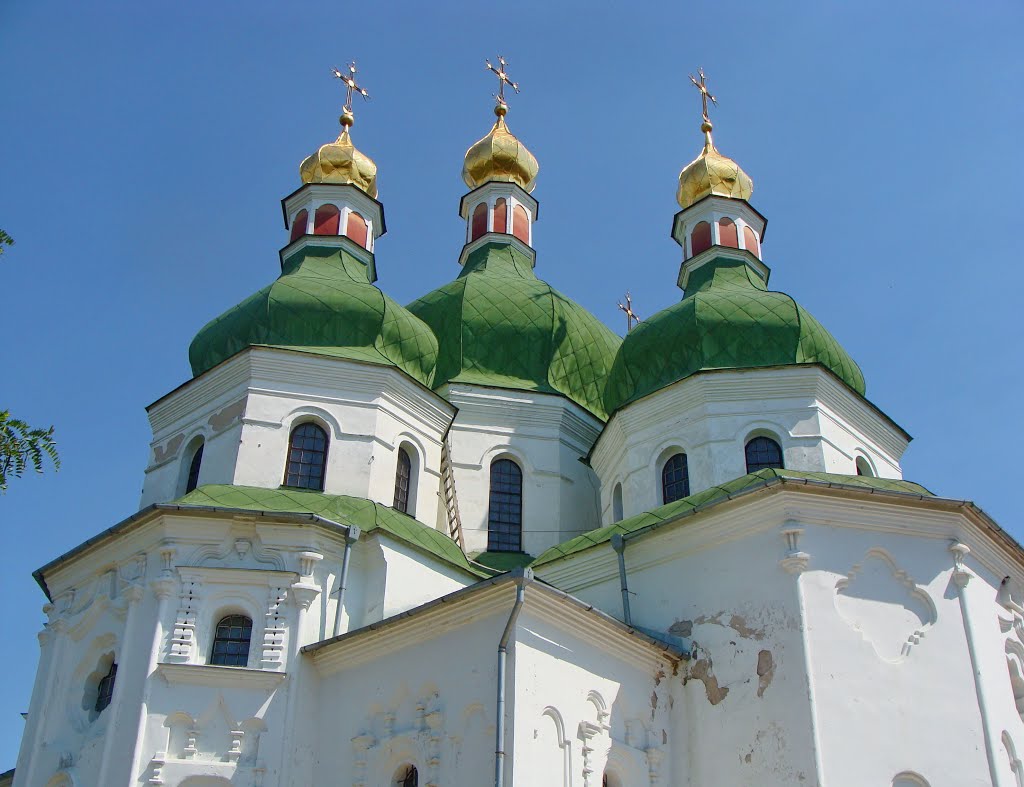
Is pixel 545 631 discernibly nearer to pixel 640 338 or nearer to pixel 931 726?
pixel 931 726

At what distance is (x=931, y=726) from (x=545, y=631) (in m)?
3.79

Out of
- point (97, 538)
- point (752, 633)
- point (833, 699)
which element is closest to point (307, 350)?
point (97, 538)

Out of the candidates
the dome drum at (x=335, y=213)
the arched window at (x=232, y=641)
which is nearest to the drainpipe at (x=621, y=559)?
the arched window at (x=232, y=641)

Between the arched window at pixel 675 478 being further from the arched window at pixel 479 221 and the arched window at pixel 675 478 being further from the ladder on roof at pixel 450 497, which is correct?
the arched window at pixel 479 221

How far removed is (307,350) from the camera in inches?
619

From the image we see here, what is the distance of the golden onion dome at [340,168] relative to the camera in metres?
21.7

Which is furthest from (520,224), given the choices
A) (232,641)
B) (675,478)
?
(232,641)

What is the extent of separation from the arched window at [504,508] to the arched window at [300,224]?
591 centimetres

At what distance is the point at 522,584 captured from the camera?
1075cm

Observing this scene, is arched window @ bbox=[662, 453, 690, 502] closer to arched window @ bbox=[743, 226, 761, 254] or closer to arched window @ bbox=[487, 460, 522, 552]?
arched window @ bbox=[487, 460, 522, 552]

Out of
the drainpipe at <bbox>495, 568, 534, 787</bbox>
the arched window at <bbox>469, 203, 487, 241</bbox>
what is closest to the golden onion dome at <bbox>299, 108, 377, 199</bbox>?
the arched window at <bbox>469, 203, 487, 241</bbox>

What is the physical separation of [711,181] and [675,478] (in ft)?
25.1

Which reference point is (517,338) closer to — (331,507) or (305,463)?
(305,463)

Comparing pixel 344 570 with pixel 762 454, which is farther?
pixel 762 454
